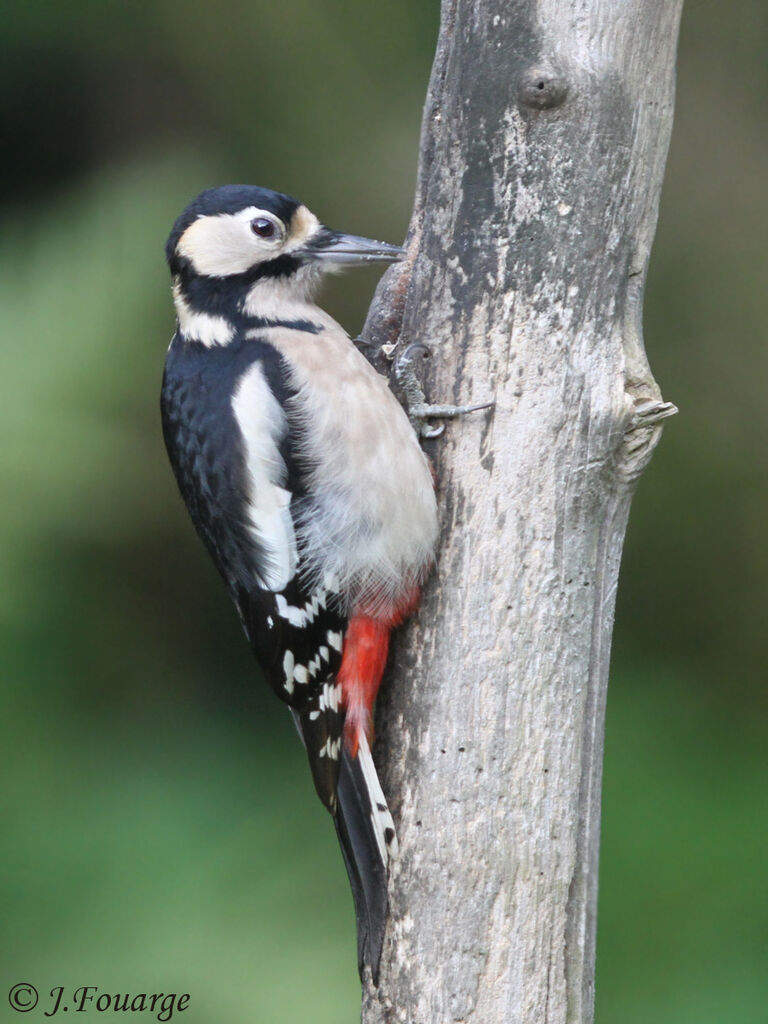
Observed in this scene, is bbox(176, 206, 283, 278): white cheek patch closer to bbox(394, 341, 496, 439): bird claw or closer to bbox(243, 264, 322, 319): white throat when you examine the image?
bbox(243, 264, 322, 319): white throat

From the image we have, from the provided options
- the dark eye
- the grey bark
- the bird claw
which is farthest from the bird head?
the grey bark

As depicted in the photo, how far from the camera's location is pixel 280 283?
82.8 inches

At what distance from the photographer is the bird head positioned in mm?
2049

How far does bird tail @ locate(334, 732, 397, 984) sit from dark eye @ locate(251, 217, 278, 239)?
0.93 metres

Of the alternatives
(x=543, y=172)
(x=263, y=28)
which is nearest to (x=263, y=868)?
(x=543, y=172)

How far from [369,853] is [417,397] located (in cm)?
72

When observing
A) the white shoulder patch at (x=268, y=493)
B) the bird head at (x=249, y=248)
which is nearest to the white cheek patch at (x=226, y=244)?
the bird head at (x=249, y=248)

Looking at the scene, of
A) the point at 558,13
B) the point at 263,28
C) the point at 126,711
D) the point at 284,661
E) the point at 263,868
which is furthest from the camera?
the point at 263,28

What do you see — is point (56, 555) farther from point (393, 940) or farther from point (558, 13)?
point (558, 13)

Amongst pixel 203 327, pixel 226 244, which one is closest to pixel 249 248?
pixel 226 244

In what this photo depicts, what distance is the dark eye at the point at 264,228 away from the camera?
2.05m

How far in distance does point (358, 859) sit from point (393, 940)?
129 mm

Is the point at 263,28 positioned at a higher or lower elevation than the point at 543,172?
higher

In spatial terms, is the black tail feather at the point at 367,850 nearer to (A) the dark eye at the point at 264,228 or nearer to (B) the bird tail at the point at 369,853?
(B) the bird tail at the point at 369,853
